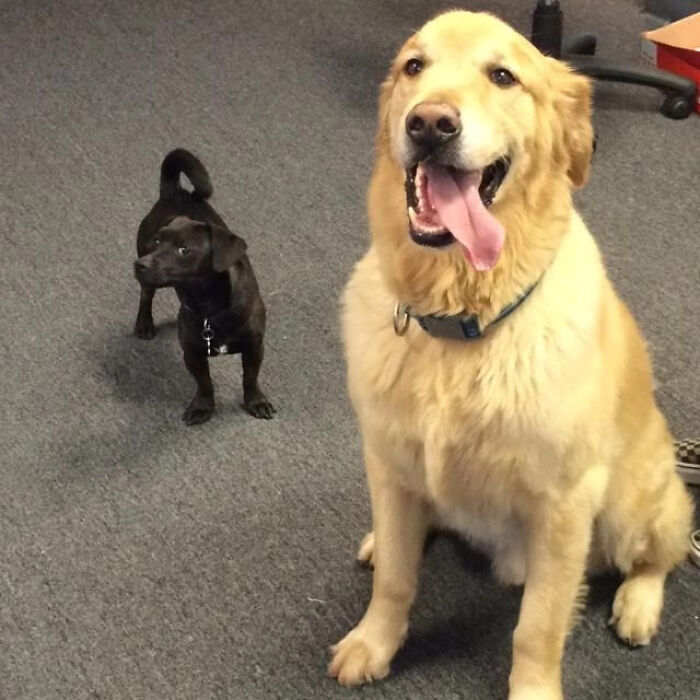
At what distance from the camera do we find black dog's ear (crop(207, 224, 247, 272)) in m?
1.90

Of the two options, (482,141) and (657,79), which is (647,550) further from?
(657,79)

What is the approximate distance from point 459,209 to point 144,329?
1222 mm

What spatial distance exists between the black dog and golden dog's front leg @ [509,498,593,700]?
785 millimetres

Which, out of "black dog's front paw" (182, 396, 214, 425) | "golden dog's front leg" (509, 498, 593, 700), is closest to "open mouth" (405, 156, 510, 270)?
"golden dog's front leg" (509, 498, 593, 700)

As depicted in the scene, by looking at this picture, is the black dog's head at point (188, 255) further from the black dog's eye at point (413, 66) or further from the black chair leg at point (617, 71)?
the black chair leg at point (617, 71)

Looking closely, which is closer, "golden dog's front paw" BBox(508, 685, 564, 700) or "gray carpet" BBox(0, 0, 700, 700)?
"golden dog's front paw" BBox(508, 685, 564, 700)

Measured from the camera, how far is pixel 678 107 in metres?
2.92

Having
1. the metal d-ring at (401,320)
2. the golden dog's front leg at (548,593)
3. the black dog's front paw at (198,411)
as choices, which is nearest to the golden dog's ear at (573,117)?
the metal d-ring at (401,320)

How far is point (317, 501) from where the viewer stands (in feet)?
6.20

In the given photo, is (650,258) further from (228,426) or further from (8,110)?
(8,110)

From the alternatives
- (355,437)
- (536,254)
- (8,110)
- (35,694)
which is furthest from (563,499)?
(8,110)

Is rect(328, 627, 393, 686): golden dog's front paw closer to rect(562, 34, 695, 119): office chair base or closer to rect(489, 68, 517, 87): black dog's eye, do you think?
rect(489, 68, 517, 87): black dog's eye

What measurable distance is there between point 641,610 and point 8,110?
2.47 meters

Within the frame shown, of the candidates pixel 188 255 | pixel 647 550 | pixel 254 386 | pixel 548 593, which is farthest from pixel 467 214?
pixel 254 386
